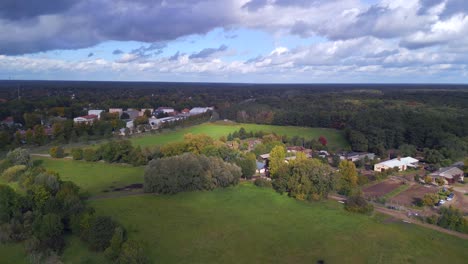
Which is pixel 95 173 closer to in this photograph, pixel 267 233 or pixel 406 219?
pixel 267 233

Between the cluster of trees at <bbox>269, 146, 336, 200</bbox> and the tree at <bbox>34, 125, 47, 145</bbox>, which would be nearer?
the cluster of trees at <bbox>269, 146, 336, 200</bbox>

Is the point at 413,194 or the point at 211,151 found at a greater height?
the point at 211,151

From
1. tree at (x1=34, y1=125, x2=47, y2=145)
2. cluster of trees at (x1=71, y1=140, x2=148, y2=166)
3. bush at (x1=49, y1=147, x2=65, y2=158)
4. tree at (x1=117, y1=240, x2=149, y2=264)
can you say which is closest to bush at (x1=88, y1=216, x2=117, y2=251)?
tree at (x1=117, y1=240, x2=149, y2=264)

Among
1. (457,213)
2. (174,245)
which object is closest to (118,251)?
(174,245)

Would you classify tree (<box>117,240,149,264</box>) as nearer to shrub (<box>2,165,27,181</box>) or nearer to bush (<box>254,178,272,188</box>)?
bush (<box>254,178,272,188</box>)

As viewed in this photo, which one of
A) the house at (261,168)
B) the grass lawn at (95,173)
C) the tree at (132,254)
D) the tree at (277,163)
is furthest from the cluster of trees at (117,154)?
the tree at (132,254)

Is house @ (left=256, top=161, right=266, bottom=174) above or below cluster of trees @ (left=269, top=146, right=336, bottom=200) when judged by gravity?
below

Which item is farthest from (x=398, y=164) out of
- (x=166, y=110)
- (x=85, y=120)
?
(x=166, y=110)
